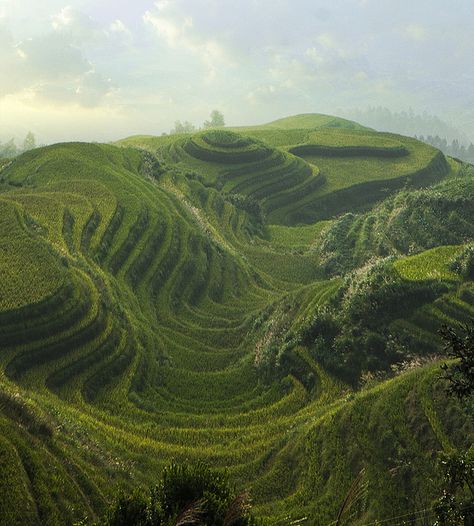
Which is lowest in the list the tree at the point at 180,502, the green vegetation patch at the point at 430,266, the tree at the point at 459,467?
the tree at the point at 180,502

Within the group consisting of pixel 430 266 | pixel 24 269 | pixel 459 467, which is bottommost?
pixel 459 467

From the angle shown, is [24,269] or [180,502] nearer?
[180,502]

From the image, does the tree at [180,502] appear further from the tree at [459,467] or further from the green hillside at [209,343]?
the tree at [459,467]

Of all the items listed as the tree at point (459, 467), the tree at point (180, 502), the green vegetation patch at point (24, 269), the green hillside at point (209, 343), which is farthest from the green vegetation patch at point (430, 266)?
the green vegetation patch at point (24, 269)

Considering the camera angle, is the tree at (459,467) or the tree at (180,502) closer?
the tree at (459,467)

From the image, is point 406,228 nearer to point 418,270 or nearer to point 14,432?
point 418,270

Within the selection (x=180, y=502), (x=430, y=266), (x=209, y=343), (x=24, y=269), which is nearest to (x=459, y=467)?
(x=180, y=502)

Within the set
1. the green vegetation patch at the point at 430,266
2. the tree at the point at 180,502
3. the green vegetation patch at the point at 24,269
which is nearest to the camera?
the tree at the point at 180,502

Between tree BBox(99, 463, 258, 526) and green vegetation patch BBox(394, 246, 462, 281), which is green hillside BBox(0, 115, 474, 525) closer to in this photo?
green vegetation patch BBox(394, 246, 462, 281)

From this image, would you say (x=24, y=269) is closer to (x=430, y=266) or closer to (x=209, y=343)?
(x=209, y=343)
